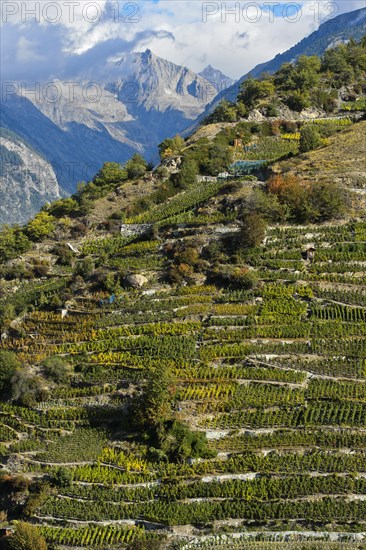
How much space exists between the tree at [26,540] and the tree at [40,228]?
35837 mm

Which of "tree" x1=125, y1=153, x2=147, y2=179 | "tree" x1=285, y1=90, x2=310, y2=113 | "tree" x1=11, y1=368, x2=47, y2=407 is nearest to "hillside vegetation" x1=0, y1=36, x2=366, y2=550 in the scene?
"tree" x1=11, y1=368, x2=47, y2=407

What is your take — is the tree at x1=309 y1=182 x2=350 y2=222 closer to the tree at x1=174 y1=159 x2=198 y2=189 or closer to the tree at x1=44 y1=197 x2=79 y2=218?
the tree at x1=174 y1=159 x2=198 y2=189

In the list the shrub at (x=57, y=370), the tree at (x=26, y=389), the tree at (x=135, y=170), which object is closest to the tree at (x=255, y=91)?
the tree at (x=135, y=170)

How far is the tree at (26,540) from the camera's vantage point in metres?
27.1

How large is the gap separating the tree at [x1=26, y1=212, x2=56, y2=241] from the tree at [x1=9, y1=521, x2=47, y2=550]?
1411 inches

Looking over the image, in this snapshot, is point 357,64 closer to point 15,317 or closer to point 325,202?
point 325,202

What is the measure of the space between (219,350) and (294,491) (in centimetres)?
1069

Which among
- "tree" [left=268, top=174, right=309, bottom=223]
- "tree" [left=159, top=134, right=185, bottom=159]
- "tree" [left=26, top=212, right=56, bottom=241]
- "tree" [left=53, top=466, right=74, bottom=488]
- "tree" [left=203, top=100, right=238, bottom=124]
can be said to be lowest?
"tree" [left=53, top=466, right=74, bottom=488]

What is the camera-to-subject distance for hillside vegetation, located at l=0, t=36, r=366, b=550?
28375 millimetres

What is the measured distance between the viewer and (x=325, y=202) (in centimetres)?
4722

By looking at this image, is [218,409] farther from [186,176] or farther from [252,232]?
[186,176]

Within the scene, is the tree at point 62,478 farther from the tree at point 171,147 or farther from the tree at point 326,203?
the tree at point 171,147

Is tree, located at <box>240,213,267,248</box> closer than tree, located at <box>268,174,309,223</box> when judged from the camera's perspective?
Yes

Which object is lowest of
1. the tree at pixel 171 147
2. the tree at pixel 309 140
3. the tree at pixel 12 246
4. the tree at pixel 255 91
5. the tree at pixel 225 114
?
the tree at pixel 12 246
